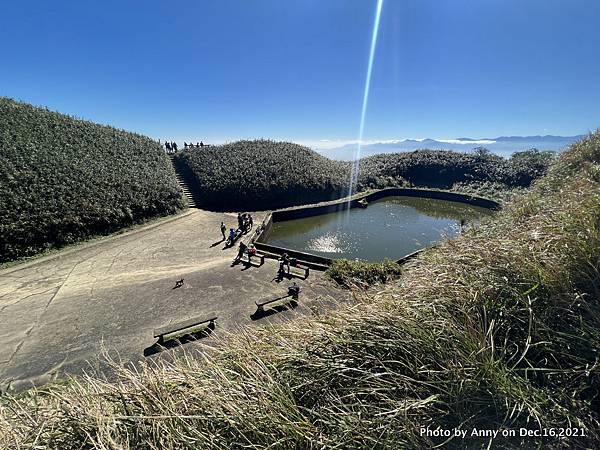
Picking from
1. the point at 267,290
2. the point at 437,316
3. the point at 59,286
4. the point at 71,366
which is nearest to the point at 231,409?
the point at 437,316

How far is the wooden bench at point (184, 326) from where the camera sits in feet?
19.5

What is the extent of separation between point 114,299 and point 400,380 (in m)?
8.65

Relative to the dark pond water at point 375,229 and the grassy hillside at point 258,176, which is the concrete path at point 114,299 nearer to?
the dark pond water at point 375,229

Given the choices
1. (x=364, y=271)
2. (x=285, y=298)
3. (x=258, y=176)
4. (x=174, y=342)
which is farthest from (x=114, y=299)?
(x=258, y=176)

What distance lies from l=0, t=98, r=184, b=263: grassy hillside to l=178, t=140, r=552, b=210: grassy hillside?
322 cm

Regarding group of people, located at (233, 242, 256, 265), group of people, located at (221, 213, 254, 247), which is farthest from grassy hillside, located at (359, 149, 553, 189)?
group of people, located at (233, 242, 256, 265)

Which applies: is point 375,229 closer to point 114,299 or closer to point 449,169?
point 114,299

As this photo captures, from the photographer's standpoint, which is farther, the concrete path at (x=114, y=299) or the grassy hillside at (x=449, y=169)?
the grassy hillside at (x=449, y=169)

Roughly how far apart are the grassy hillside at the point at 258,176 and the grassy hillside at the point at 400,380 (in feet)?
58.4

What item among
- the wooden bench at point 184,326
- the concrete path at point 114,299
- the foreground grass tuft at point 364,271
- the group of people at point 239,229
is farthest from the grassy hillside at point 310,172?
the wooden bench at point 184,326

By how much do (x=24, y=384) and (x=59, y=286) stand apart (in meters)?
4.60

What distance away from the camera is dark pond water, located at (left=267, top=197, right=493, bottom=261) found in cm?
1387

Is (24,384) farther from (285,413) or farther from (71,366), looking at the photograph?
(285,413)

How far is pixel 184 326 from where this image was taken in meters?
6.20
